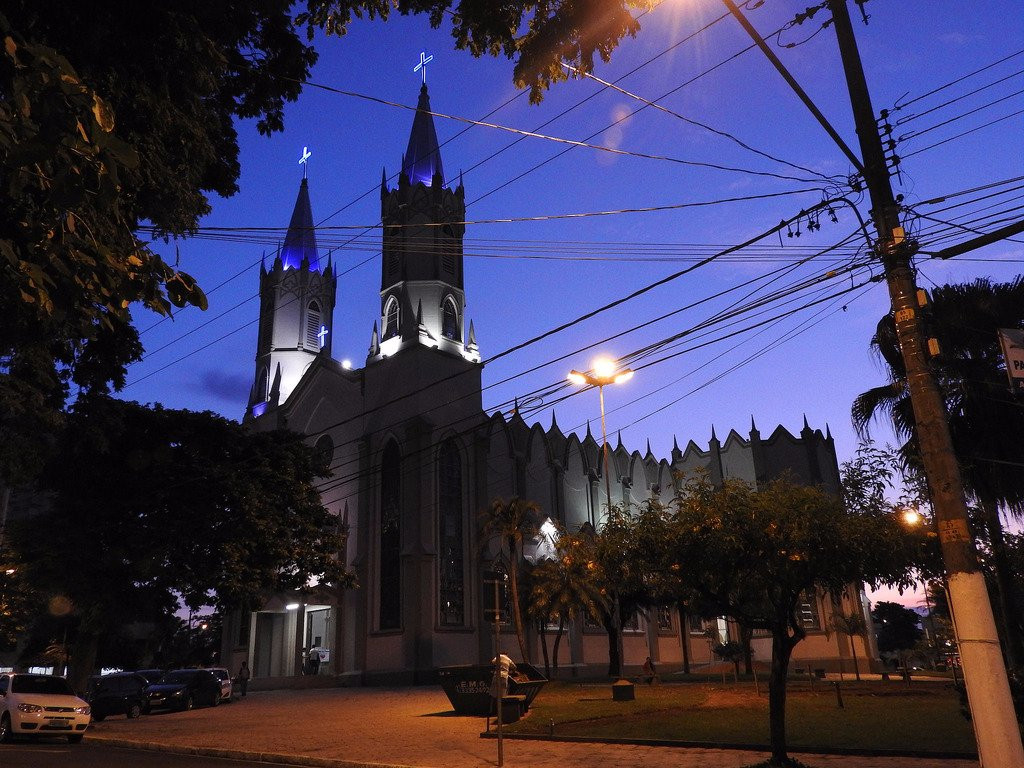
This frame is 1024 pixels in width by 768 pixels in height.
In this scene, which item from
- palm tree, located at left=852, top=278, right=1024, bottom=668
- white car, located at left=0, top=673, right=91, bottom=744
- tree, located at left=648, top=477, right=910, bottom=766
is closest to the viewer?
tree, located at left=648, top=477, right=910, bottom=766

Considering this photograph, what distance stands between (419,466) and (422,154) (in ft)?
79.5

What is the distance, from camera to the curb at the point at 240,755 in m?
13.4

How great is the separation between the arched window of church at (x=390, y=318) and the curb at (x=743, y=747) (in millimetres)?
35830

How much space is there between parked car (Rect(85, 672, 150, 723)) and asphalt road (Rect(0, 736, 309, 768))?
9.30m

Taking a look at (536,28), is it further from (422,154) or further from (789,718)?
(422,154)

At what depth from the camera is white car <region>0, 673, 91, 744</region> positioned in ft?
56.7

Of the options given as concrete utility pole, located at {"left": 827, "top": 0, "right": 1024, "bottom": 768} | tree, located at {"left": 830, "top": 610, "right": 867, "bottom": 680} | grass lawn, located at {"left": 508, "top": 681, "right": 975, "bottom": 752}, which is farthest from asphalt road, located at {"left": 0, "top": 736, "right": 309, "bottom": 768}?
tree, located at {"left": 830, "top": 610, "right": 867, "bottom": 680}

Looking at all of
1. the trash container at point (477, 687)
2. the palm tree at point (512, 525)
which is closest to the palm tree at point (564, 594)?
the palm tree at point (512, 525)

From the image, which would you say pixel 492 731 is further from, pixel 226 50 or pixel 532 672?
pixel 226 50

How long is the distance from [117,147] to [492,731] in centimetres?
1500

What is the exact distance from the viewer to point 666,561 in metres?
12.0

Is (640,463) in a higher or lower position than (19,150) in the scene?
higher

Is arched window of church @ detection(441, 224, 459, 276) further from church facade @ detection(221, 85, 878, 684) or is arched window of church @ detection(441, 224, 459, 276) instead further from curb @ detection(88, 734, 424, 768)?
curb @ detection(88, 734, 424, 768)

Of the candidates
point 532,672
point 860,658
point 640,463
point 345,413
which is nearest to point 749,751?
point 532,672
